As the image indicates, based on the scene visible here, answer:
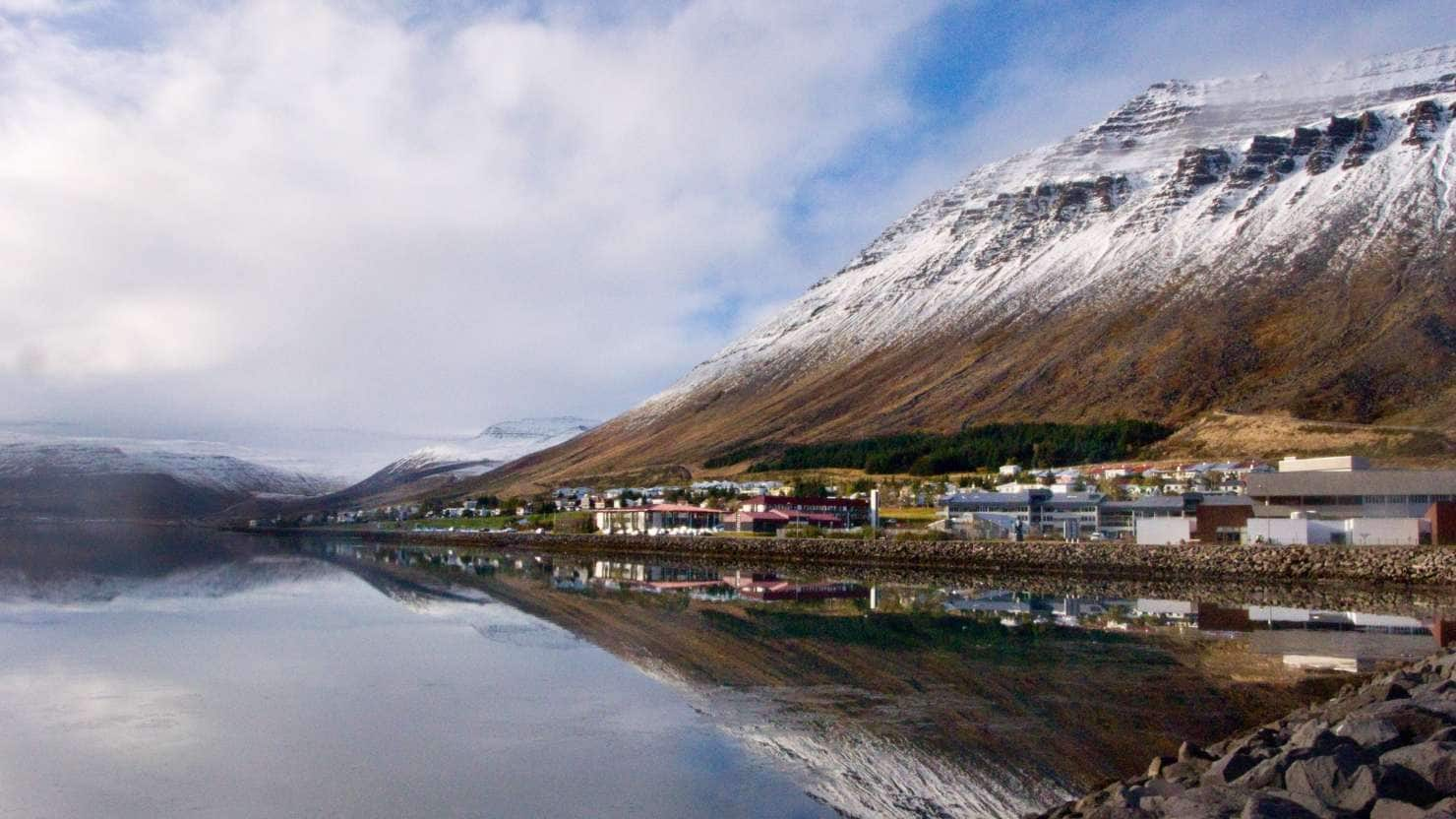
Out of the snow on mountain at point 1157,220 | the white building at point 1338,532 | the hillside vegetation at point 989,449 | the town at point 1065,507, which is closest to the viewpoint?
the white building at point 1338,532

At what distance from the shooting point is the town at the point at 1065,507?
48.5m

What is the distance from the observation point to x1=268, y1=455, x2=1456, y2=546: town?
159 feet

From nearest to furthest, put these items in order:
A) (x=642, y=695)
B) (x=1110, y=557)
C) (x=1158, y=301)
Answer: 1. (x=642, y=695)
2. (x=1110, y=557)
3. (x=1158, y=301)

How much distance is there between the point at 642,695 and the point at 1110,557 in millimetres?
35186

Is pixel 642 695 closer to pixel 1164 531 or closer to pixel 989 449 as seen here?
pixel 1164 531

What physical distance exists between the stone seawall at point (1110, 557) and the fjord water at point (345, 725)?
27541 millimetres

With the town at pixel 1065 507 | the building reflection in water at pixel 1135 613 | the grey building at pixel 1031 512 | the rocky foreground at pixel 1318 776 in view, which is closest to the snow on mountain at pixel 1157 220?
the town at pixel 1065 507

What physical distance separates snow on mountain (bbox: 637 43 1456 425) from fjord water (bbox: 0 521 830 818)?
383ft

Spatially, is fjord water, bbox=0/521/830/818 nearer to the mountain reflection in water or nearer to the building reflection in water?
the mountain reflection in water

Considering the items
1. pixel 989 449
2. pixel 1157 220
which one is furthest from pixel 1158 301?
pixel 989 449

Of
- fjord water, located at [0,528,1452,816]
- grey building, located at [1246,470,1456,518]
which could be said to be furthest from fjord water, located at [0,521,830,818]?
grey building, located at [1246,470,1456,518]

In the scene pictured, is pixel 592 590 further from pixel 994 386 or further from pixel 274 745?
pixel 994 386

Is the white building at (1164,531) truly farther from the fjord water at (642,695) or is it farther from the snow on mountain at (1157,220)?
the snow on mountain at (1157,220)

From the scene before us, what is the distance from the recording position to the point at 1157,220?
156500 millimetres
